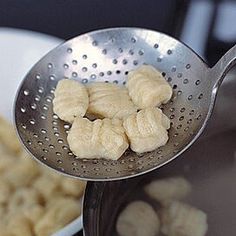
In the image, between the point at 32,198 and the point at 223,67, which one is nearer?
the point at 223,67

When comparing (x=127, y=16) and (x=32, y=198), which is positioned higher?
(x=127, y=16)

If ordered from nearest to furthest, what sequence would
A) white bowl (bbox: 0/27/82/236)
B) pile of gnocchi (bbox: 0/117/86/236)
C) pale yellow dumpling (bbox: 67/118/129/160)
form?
1. pale yellow dumpling (bbox: 67/118/129/160)
2. pile of gnocchi (bbox: 0/117/86/236)
3. white bowl (bbox: 0/27/82/236)

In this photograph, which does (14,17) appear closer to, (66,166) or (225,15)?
(225,15)

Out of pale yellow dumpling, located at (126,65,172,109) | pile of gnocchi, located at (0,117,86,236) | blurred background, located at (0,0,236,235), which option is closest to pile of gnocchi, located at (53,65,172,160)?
pale yellow dumpling, located at (126,65,172,109)

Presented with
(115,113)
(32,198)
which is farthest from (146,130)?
(32,198)

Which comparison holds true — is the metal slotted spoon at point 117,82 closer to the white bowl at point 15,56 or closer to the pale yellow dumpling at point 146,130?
the pale yellow dumpling at point 146,130

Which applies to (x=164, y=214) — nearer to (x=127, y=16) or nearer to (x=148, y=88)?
(x=148, y=88)

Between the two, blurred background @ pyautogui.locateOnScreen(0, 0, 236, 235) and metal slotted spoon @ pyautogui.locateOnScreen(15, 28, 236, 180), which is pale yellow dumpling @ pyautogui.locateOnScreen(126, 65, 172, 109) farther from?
blurred background @ pyautogui.locateOnScreen(0, 0, 236, 235)

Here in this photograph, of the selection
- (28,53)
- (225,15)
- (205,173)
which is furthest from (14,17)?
(205,173)
